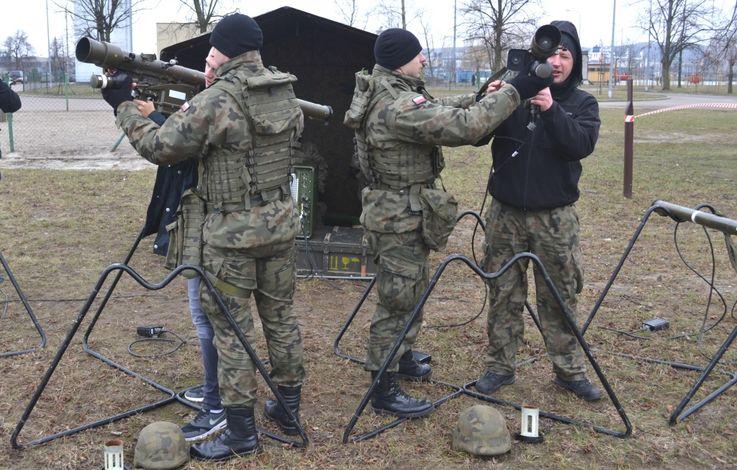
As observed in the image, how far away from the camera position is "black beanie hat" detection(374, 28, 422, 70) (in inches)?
150

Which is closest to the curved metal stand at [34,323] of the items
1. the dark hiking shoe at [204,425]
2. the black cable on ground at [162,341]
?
the black cable on ground at [162,341]

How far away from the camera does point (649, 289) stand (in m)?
6.50

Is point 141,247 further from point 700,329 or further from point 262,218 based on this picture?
point 700,329

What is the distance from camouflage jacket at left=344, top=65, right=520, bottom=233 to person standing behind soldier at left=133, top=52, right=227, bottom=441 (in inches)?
35.2

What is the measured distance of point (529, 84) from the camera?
367cm

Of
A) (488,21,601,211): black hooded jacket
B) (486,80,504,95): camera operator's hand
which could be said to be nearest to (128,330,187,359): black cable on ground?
(488,21,601,211): black hooded jacket

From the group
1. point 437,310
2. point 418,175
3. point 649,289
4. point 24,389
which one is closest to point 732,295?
point 649,289

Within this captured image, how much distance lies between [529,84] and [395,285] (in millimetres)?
1244

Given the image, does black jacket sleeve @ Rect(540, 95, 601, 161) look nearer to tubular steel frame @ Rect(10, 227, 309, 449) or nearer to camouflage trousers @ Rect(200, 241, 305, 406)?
camouflage trousers @ Rect(200, 241, 305, 406)

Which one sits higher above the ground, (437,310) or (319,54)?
(319,54)

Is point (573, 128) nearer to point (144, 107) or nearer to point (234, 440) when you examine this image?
point (144, 107)

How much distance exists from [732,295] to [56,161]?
11834 millimetres

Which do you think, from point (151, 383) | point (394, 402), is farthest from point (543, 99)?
point (151, 383)


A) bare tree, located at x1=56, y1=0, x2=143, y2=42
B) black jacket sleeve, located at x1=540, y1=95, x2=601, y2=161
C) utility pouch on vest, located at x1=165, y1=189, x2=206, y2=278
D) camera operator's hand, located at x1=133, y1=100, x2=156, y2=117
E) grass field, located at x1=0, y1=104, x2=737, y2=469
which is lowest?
grass field, located at x1=0, y1=104, x2=737, y2=469
